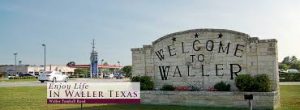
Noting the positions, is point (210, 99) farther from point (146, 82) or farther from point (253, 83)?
point (146, 82)

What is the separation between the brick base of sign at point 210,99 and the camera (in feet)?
49.9

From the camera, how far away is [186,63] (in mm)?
18484

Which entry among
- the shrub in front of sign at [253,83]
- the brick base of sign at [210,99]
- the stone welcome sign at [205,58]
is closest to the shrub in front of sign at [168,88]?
the stone welcome sign at [205,58]

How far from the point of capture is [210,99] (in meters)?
16.6

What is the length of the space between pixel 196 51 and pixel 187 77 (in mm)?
1311

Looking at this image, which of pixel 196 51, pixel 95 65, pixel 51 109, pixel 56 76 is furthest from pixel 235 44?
pixel 95 65

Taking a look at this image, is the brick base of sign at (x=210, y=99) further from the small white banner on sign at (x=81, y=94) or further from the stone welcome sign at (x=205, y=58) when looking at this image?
the small white banner on sign at (x=81, y=94)

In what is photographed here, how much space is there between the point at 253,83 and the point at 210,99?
6.41 feet

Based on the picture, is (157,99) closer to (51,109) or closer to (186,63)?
(186,63)

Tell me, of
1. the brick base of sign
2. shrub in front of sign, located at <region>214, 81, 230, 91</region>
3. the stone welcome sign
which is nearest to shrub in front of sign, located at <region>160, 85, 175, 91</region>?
the stone welcome sign

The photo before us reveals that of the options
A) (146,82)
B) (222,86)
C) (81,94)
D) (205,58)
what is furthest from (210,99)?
(81,94)

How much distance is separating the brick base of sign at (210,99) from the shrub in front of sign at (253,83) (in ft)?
1.11

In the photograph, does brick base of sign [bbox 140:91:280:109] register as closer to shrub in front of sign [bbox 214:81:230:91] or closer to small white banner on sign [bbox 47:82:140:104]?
shrub in front of sign [bbox 214:81:230:91]

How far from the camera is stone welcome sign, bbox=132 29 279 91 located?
16.4 m
